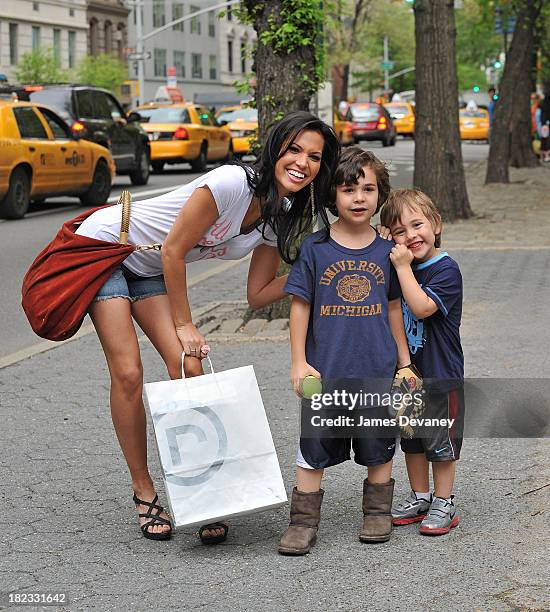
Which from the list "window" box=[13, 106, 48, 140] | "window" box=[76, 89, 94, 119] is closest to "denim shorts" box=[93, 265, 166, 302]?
"window" box=[13, 106, 48, 140]

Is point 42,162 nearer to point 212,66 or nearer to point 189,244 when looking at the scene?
point 189,244

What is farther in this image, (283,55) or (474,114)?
(474,114)

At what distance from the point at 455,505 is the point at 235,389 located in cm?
111

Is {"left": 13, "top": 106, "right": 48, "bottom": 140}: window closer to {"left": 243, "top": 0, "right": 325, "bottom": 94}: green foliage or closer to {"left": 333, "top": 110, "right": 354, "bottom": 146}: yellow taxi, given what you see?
{"left": 243, "top": 0, "right": 325, "bottom": 94}: green foliage

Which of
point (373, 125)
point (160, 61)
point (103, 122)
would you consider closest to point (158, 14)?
point (160, 61)

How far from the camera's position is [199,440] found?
4348mm

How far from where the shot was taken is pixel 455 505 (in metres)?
4.94

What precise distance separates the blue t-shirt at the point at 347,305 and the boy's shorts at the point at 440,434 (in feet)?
0.84

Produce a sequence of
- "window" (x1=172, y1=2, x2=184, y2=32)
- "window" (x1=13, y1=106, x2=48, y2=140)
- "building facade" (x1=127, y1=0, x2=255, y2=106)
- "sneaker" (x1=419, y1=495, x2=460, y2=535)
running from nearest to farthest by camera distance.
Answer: "sneaker" (x1=419, y1=495, x2=460, y2=535), "window" (x1=13, y1=106, x2=48, y2=140), "building facade" (x1=127, y1=0, x2=255, y2=106), "window" (x1=172, y1=2, x2=184, y2=32)

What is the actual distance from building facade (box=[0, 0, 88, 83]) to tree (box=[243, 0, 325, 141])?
48.1m

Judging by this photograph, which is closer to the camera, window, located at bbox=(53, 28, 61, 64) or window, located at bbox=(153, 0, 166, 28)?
window, located at bbox=(53, 28, 61, 64)

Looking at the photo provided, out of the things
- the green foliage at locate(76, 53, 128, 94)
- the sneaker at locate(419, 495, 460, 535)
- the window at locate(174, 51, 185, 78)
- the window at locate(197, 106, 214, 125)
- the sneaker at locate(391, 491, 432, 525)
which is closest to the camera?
the sneaker at locate(419, 495, 460, 535)

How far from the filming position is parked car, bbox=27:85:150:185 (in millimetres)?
21844

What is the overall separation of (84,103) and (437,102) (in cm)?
839
